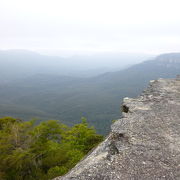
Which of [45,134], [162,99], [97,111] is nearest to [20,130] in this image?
[45,134]

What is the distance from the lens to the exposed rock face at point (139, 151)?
7.81 m

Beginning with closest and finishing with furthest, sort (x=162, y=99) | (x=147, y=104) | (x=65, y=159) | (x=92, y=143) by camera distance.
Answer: (x=147, y=104) → (x=162, y=99) → (x=65, y=159) → (x=92, y=143)

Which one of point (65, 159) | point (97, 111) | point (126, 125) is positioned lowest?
point (97, 111)

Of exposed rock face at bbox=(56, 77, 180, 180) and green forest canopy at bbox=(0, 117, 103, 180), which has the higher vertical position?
exposed rock face at bbox=(56, 77, 180, 180)

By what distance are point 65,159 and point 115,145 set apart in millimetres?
13641

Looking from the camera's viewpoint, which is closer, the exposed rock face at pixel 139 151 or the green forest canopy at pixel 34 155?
the exposed rock face at pixel 139 151

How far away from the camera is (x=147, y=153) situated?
905cm

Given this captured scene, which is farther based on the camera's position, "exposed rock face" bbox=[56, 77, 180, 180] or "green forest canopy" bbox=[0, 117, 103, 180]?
"green forest canopy" bbox=[0, 117, 103, 180]

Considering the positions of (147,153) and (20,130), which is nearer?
(147,153)

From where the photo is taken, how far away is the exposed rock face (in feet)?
25.6

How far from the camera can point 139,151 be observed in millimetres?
9219

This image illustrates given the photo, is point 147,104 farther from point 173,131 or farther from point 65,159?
point 65,159

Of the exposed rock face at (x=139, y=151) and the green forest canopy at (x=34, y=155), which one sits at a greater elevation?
the exposed rock face at (x=139, y=151)

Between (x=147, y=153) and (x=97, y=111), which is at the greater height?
(x=147, y=153)
